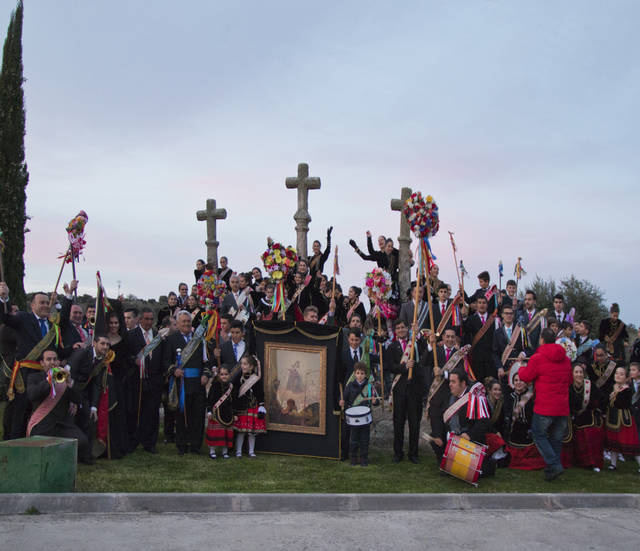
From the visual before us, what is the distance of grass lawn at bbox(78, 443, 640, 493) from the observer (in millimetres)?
8039

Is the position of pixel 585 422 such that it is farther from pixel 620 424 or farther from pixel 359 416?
pixel 359 416

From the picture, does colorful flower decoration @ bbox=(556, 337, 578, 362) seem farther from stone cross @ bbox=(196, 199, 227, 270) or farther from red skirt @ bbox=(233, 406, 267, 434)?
stone cross @ bbox=(196, 199, 227, 270)

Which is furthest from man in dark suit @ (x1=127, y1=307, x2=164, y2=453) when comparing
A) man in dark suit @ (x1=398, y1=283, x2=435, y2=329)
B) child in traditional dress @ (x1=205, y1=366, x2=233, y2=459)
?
man in dark suit @ (x1=398, y1=283, x2=435, y2=329)

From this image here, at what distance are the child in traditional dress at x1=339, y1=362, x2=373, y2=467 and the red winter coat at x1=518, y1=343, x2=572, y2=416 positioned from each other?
2438mm

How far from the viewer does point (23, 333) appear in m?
9.23

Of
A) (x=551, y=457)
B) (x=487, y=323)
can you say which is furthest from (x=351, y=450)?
(x=487, y=323)

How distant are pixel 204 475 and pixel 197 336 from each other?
2591mm

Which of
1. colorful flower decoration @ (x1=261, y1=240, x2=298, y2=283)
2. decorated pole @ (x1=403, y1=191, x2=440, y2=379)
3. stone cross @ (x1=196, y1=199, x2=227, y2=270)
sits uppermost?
stone cross @ (x1=196, y1=199, x2=227, y2=270)

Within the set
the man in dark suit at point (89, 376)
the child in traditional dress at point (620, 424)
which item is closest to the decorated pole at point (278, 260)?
the man in dark suit at point (89, 376)

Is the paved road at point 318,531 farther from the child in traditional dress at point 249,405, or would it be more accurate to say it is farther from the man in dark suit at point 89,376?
the child in traditional dress at point 249,405

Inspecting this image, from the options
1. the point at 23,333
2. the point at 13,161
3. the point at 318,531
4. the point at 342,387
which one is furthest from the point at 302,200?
the point at 318,531

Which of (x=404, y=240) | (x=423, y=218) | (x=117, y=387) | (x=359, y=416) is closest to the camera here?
(x=359, y=416)

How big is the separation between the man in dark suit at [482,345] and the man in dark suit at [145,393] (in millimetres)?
5554

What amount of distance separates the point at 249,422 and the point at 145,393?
175cm
